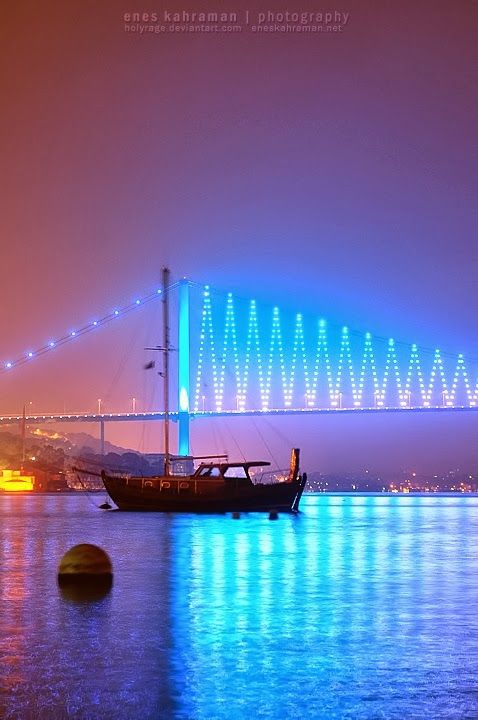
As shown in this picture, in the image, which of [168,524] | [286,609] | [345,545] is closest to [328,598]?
[286,609]

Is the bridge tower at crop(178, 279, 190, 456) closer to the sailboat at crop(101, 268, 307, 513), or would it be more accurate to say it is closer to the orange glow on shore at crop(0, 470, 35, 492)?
the sailboat at crop(101, 268, 307, 513)

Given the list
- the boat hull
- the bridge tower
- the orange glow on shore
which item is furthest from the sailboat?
the orange glow on shore

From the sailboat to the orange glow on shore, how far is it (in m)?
78.4

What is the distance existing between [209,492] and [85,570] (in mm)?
30885

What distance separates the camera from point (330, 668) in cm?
812

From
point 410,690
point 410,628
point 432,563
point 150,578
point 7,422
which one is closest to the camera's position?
point 410,690

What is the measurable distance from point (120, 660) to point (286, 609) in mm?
3877

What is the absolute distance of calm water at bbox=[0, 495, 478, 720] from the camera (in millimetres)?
6809

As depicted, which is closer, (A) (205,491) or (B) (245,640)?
(B) (245,640)

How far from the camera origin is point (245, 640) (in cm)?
941

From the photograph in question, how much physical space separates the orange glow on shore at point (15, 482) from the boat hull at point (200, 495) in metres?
78.7

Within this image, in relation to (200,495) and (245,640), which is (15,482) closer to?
(200,495)

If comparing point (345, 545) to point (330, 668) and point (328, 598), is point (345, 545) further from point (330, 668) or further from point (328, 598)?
point (330, 668)

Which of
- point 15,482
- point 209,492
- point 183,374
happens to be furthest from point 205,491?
point 15,482
